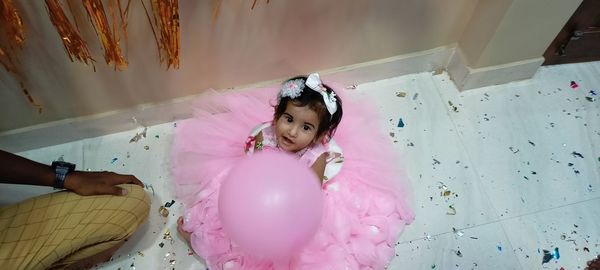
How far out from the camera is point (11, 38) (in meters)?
1.14

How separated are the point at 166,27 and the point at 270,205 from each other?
0.54m

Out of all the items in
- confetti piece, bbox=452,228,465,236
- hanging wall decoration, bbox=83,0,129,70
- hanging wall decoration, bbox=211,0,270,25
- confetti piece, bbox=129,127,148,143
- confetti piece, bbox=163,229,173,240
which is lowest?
confetti piece, bbox=452,228,465,236

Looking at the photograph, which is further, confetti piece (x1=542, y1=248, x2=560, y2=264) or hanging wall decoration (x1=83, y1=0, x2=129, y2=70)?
confetti piece (x1=542, y1=248, x2=560, y2=264)

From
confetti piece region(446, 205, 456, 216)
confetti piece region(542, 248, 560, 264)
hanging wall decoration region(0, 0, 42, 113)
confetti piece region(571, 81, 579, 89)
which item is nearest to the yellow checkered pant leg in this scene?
hanging wall decoration region(0, 0, 42, 113)

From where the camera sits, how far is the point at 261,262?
1.24 metres

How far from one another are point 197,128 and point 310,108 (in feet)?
1.62

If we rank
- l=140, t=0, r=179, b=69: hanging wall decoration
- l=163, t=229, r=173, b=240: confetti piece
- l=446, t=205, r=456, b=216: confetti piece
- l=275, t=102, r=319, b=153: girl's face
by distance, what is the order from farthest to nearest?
l=446, t=205, r=456, b=216: confetti piece → l=163, t=229, r=173, b=240: confetti piece → l=275, t=102, r=319, b=153: girl's face → l=140, t=0, r=179, b=69: hanging wall decoration

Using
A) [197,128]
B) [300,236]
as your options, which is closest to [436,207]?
[300,236]

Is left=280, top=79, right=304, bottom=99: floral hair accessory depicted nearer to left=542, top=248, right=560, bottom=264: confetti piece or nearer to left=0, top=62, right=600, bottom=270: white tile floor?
left=0, top=62, right=600, bottom=270: white tile floor

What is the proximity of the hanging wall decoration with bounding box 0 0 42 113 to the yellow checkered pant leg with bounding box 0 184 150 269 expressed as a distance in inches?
13.1

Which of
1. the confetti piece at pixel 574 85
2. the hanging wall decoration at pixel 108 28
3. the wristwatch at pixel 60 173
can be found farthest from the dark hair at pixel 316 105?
the confetti piece at pixel 574 85

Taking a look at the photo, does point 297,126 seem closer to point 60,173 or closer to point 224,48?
point 224,48

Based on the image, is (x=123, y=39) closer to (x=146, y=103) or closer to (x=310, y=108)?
(x=146, y=103)

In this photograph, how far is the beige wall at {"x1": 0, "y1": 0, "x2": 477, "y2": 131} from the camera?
127 cm
